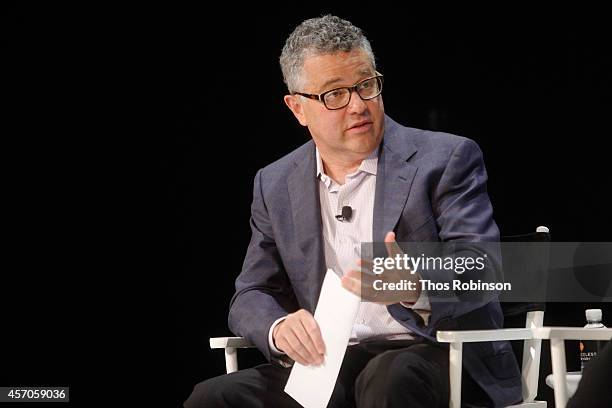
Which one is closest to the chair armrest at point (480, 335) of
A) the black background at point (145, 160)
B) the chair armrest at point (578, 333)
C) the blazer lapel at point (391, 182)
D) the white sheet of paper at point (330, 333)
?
the chair armrest at point (578, 333)

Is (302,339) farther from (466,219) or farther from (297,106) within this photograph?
(297,106)

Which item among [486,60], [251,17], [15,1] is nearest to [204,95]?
[251,17]

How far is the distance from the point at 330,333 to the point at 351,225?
41 centimetres

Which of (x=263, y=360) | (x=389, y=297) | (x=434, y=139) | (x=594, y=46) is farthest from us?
(x=263, y=360)

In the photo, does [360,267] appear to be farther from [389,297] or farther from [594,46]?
[594,46]

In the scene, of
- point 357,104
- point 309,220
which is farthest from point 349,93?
point 309,220

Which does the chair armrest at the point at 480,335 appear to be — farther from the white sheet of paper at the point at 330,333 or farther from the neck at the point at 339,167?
the neck at the point at 339,167

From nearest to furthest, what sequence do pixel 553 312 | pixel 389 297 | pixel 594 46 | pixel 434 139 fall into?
pixel 389 297 < pixel 434 139 < pixel 594 46 < pixel 553 312

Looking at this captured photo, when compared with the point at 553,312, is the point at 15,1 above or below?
above

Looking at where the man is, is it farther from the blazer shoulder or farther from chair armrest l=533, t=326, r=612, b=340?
chair armrest l=533, t=326, r=612, b=340

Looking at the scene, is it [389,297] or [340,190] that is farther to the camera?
[340,190]

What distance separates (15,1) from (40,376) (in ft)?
4.96

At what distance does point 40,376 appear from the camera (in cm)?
330

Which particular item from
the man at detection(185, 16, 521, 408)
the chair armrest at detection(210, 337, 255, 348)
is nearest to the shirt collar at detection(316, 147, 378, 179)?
the man at detection(185, 16, 521, 408)
